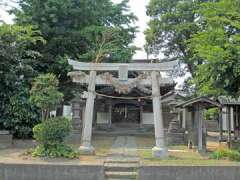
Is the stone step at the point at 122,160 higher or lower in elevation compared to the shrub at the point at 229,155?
lower

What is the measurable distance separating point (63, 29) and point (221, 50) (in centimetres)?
1017

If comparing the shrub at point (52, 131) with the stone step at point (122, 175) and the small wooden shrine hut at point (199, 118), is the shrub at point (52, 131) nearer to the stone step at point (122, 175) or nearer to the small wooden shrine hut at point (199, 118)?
the stone step at point (122, 175)

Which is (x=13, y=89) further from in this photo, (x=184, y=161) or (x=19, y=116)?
(x=184, y=161)

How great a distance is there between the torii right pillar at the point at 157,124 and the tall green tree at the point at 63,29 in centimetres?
612

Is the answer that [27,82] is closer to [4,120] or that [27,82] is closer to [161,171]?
[4,120]

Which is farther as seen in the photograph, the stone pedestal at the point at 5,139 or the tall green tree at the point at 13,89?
the tall green tree at the point at 13,89

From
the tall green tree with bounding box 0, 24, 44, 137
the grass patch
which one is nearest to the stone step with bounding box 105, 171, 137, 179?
the grass patch

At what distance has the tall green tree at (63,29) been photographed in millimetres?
18922

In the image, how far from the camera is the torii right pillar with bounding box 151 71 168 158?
11.8m

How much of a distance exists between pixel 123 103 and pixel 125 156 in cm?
1498

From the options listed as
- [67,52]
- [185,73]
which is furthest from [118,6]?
[185,73]

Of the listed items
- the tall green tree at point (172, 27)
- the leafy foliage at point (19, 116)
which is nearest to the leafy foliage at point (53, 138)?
the leafy foliage at point (19, 116)

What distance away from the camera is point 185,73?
29938mm

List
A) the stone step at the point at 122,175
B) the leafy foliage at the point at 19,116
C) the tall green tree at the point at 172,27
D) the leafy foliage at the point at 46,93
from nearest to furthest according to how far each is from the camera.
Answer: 1. the stone step at the point at 122,175
2. the leafy foliage at the point at 46,93
3. the leafy foliage at the point at 19,116
4. the tall green tree at the point at 172,27
